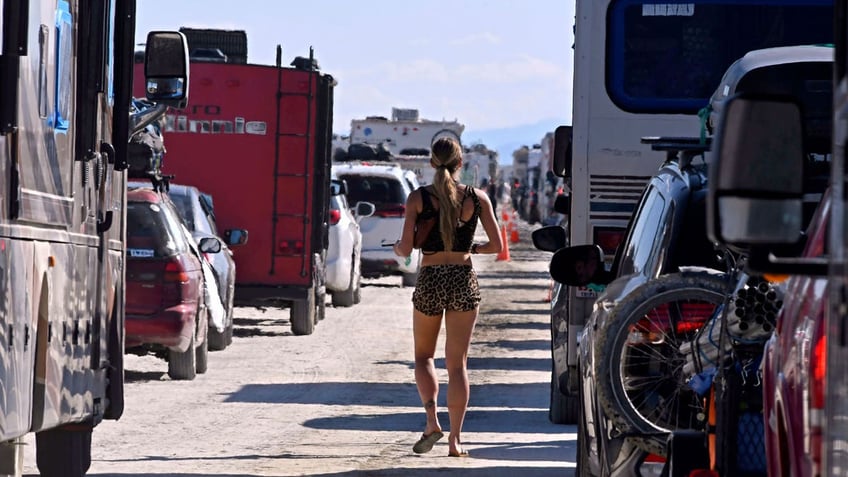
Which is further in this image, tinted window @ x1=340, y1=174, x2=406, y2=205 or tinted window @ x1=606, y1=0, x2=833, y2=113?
tinted window @ x1=340, y1=174, x2=406, y2=205

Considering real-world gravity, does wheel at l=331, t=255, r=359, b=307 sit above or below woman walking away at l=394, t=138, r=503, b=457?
below

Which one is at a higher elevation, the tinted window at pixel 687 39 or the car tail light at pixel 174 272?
the tinted window at pixel 687 39

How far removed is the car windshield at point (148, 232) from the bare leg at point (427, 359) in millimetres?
4855

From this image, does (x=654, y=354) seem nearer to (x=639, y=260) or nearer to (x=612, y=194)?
(x=639, y=260)

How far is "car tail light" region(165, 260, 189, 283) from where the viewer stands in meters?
15.6

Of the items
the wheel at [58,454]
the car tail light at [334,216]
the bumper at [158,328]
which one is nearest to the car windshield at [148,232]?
the bumper at [158,328]

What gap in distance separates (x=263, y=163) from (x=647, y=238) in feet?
47.6

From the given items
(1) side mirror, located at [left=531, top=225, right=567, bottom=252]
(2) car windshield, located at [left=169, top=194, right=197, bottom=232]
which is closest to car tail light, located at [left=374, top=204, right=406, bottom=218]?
(2) car windshield, located at [left=169, top=194, right=197, bottom=232]

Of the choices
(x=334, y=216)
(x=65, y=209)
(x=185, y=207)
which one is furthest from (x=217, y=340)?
(x=65, y=209)

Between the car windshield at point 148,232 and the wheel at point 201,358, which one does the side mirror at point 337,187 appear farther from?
the car windshield at point 148,232

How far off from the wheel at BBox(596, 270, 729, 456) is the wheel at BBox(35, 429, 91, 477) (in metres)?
3.70

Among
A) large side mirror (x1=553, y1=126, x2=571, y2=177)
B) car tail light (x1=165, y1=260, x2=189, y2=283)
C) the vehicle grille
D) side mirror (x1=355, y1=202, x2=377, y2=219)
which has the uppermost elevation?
large side mirror (x1=553, y1=126, x2=571, y2=177)

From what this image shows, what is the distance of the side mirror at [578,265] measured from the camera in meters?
8.02

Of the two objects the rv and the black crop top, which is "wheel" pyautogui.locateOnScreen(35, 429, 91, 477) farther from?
the black crop top
